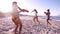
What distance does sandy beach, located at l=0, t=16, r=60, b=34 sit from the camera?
3086mm

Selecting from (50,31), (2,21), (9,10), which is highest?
(9,10)

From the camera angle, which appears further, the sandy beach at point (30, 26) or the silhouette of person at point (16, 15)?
the sandy beach at point (30, 26)

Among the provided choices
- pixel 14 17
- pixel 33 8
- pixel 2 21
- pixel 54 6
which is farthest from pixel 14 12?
pixel 54 6

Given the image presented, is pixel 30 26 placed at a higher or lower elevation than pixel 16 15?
lower

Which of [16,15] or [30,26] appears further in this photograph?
[30,26]

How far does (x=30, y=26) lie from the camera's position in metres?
3.38

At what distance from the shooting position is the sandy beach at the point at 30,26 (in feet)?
10.1

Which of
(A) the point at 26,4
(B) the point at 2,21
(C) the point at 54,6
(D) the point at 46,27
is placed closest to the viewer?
(B) the point at 2,21

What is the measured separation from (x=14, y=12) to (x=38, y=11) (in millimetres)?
795

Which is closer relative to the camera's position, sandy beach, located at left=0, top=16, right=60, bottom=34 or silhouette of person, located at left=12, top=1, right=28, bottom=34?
silhouette of person, located at left=12, top=1, right=28, bottom=34

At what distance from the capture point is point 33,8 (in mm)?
3488

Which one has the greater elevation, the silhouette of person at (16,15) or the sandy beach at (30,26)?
the silhouette of person at (16,15)

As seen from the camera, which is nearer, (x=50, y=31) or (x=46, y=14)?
(x=50, y=31)

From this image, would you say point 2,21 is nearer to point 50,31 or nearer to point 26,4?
point 26,4
